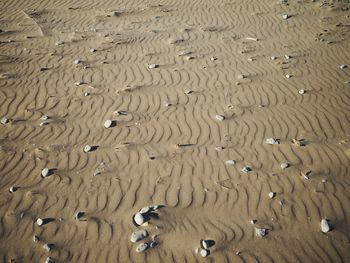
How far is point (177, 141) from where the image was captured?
5719 mm

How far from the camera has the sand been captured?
414 centimetres

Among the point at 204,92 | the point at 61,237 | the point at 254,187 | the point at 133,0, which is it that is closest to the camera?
the point at 61,237

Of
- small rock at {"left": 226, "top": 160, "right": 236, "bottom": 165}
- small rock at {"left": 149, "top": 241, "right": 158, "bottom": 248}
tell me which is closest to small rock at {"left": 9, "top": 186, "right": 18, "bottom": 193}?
small rock at {"left": 149, "top": 241, "right": 158, "bottom": 248}

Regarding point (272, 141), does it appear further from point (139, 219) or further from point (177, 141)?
point (139, 219)

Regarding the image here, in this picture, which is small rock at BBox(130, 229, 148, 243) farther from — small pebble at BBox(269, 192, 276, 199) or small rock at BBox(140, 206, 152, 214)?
small pebble at BBox(269, 192, 276, 199)

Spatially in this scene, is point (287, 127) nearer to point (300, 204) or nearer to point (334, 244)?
point (300, 204)

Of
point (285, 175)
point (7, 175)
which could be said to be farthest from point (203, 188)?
point (7, 175)

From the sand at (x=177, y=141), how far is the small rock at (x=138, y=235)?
64mm

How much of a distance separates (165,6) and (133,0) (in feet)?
5.40

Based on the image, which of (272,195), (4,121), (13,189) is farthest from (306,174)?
(4,121)

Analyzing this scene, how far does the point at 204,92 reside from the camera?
700 centimetres

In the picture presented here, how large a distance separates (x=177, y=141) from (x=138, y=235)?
2.18 meters

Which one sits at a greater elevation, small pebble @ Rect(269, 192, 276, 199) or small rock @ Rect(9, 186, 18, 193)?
small rock @ Rect(9, 186, 18, 193)

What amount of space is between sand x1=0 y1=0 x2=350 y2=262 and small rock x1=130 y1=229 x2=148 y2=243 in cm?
6
